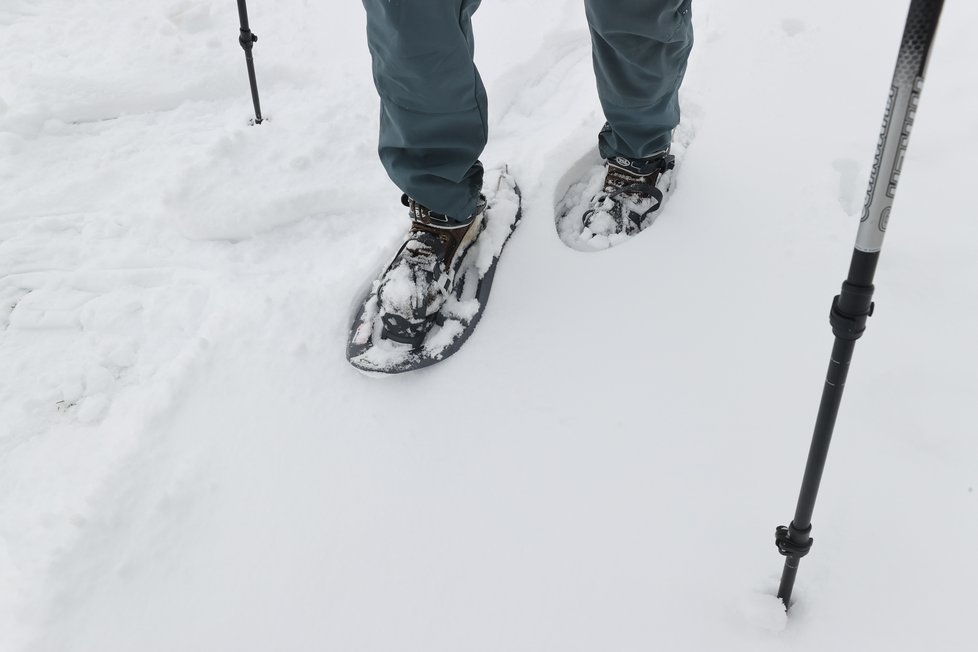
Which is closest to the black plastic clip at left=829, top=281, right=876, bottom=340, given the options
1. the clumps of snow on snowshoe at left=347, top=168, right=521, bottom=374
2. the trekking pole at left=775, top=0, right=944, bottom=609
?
the trekking pole at left=775, top=0, right=944, bottom=609

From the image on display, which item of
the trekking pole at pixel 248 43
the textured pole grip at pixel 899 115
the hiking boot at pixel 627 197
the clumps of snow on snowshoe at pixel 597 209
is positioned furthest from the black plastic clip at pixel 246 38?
the textured pole grip at pixel 899 115

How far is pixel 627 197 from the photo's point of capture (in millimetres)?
1921

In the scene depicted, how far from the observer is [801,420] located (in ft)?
4.66

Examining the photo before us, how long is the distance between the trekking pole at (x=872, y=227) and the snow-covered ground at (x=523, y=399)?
31 centimetres

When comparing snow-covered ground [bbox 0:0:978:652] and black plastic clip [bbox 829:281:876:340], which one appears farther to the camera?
snow-covered ground [bbox 0:0:978:652]

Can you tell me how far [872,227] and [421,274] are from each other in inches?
43.0

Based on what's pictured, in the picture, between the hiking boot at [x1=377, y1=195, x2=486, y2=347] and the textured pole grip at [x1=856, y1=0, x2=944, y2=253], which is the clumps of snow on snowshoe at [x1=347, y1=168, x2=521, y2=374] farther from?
the textured pole grip at [x1=856, y1=0, x2=944, y2=253]

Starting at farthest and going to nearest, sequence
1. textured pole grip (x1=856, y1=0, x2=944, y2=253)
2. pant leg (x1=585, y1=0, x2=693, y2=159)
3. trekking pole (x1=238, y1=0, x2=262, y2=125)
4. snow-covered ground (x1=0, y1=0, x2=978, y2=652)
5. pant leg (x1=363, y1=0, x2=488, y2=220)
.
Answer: trekking pole (x1=238, y1=0, x2=262, y2=125) < pant leg (x1=585, y1=0, x2=693, y2=159) < pant leg (x1=363, y1=0, x2=488, y2=220) < snow-covered ground (x1=0, y1=0, x2=978, y2=652) < textured pole grip (x1=856, y1=0, x2=944, y2=253)

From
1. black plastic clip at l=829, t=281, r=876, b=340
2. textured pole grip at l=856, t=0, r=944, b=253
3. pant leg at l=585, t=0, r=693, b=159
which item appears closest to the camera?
textured pole grip at l=856, t=0, r=944, b=253

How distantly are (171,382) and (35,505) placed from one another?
368 millimetres

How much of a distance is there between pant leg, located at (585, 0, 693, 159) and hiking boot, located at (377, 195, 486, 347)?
444 mm

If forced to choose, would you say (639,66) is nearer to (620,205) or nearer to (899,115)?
(620,205)

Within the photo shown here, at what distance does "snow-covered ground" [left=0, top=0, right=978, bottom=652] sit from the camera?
126cm

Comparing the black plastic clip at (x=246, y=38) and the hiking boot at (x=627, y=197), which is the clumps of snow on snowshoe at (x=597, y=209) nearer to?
the hiking boot at (x=627, y=197)
